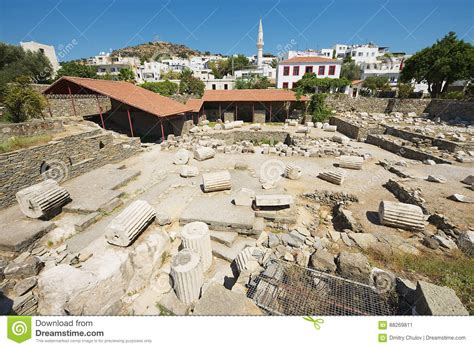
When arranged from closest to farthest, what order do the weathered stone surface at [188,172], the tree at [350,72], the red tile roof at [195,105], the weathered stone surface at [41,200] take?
the weathered stone surface at [41,200] < the weathered stone surface at [188,172] < the red tile roof at [195,105] < the tree at [350,72]

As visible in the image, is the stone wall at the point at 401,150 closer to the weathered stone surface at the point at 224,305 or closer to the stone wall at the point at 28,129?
the weathered stone surface at the point at 224,305

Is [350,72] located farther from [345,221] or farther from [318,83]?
[345,221]

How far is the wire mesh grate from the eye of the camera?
3709mm

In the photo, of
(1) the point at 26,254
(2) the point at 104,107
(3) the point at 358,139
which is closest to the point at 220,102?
(2) the point at 104,107

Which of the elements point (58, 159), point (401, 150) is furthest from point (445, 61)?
point (58, 159)

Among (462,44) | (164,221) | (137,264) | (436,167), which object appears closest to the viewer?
(137,264)

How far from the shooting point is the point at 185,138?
18.0 meters

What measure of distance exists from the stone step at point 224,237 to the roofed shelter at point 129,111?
40.3ft

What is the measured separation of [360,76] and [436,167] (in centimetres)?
5403

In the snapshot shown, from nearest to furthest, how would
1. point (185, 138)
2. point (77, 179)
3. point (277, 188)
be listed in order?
point (277, 188) → point (77, 179) → point (185, 138)

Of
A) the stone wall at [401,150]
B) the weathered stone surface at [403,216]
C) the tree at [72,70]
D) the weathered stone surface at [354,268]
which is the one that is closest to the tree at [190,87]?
the tree at [72,70]

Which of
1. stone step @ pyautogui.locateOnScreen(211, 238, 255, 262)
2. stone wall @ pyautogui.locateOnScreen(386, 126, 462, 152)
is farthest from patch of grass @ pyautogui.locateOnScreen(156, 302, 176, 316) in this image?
stone wall @ pyautogui.locateOnScreen(386, 126, 462, 152)

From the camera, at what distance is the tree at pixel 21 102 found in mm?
12148
